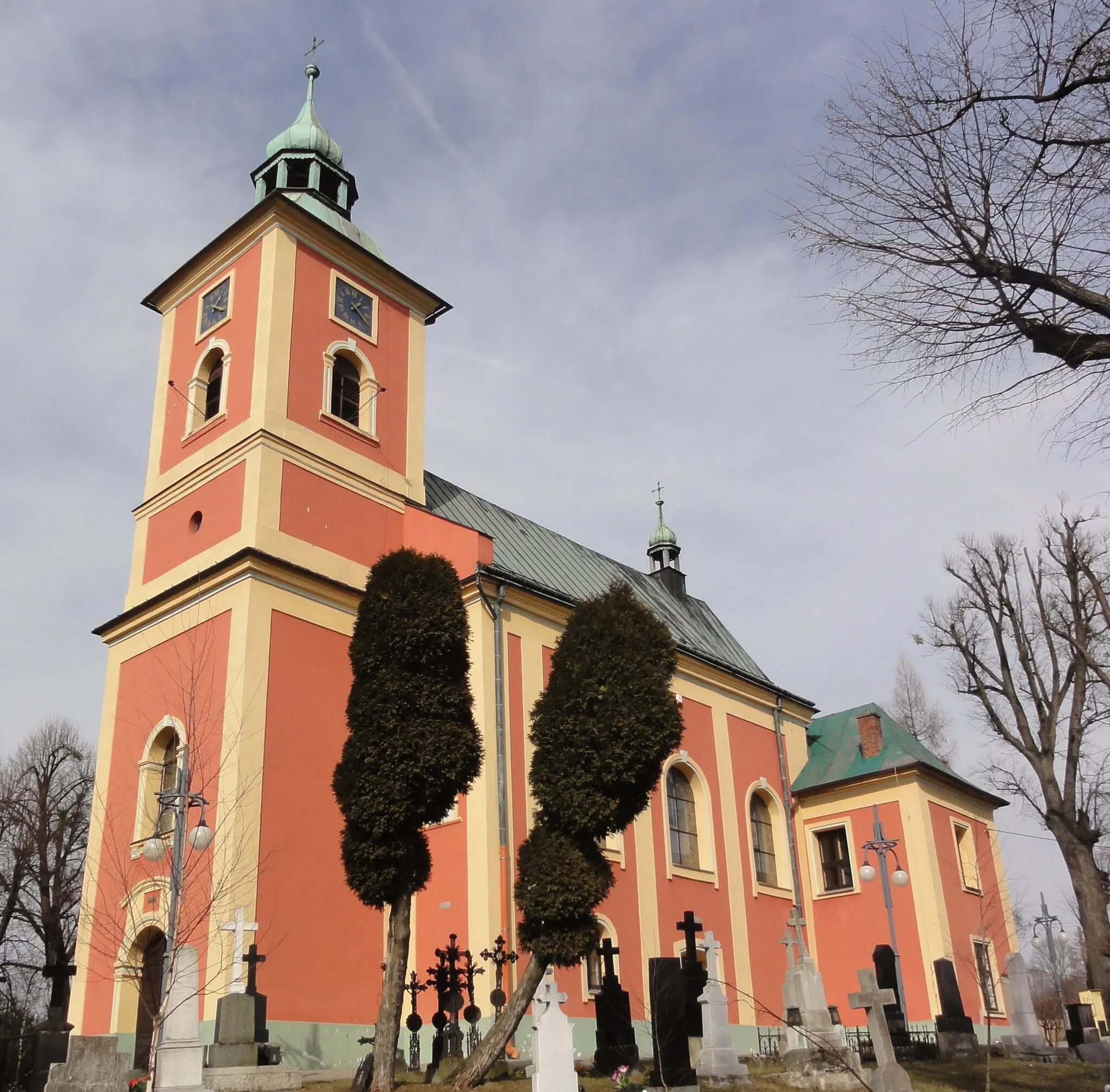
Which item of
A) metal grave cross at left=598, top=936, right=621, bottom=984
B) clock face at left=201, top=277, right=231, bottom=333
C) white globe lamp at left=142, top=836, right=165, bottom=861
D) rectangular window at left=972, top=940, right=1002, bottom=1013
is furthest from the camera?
rectangular window at left=972, top=940, right=1002, bottom=1013

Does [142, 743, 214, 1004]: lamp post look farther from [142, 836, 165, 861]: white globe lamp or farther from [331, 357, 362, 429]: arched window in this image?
[331, 357, 362, 429]: arched window

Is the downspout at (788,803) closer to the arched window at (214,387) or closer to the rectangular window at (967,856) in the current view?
the rectangular window at (967,856)

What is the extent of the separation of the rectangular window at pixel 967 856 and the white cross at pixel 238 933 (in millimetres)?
17894

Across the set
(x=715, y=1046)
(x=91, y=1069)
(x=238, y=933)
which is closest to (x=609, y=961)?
(x=715, y=1046)

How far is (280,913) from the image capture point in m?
16.5

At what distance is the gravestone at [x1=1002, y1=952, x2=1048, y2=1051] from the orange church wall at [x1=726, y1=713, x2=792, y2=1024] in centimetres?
→ 451

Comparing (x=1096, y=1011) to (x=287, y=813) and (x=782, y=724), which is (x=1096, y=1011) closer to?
(x=782, y=724)

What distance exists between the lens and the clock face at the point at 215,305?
22125mm

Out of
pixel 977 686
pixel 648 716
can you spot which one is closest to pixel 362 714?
pixel 648 716

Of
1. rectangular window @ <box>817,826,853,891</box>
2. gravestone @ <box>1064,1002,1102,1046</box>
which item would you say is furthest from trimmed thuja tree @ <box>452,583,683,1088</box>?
rectangular window @ <box>817,826,853,891</box>

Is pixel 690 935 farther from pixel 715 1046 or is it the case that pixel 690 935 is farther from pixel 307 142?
pixel 307 142

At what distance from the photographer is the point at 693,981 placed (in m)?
15.3

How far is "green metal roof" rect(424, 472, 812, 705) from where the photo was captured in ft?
76.8

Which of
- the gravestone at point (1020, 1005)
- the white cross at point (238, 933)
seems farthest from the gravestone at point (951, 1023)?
the white cross at point (238, 933)
